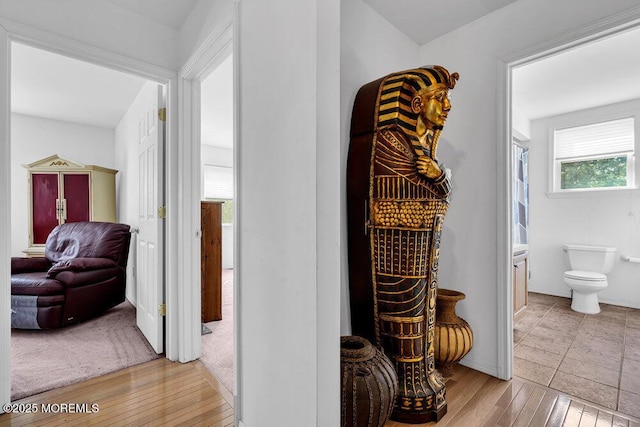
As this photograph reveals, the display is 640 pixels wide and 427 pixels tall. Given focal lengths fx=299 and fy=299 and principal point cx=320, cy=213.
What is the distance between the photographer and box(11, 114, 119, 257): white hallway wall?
4098 millimetres

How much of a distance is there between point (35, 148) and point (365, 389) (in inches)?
212

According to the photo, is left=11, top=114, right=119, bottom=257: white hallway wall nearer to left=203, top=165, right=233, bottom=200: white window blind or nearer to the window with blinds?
left=203, top=165, right=233, bottom=200: white window blind

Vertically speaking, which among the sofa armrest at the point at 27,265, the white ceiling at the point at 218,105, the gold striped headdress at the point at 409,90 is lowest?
the sofa armrest at the point at 27,265

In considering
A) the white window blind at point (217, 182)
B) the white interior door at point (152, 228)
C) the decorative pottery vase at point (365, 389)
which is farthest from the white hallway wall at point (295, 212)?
the white window blind at point (217, 182)

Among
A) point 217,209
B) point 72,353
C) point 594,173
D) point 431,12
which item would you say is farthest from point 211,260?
point 594,173

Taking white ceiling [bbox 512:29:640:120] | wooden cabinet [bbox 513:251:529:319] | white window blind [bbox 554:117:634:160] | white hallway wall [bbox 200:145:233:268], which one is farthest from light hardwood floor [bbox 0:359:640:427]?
white hallway wall [bbox 200:145:233:268]

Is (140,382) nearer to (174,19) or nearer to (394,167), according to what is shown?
(394,167)

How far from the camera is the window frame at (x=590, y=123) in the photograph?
11.4ft

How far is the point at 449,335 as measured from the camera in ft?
6.03

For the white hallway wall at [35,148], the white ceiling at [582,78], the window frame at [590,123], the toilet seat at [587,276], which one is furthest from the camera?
the white hallway wall at [35,148]

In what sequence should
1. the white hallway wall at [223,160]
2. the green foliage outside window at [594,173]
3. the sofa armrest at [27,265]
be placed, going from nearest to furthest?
the sofa armrest at [27,265]
the green foliage outside window at [594,173]
the white hallway wall at [223,160]

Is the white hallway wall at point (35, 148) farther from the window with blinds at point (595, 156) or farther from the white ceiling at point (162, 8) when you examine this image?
the window with blinds at point (595, 156)

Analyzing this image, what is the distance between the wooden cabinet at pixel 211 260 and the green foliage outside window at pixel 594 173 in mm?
4470

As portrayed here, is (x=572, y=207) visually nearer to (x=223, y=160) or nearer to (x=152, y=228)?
(x=152, y=228)
